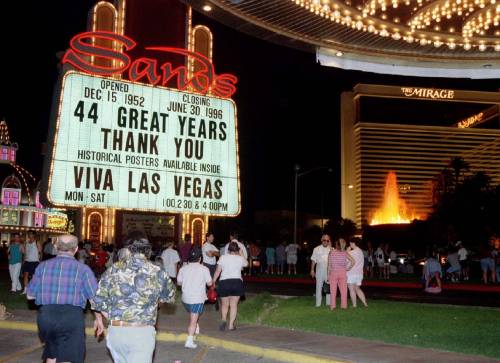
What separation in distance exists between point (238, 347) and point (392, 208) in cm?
11129

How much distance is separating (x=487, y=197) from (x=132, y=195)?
50053mm

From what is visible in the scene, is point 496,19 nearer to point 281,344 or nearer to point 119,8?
point 281,344

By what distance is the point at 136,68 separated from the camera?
21.0m

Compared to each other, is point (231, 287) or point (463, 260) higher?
point (463, 260)

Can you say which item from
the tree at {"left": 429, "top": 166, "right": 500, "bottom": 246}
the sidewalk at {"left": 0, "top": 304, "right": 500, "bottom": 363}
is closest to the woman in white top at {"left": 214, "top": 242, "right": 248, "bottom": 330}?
the sidewalk at {"left": 0, "top": 304, "right": 500, "bottom": 363}

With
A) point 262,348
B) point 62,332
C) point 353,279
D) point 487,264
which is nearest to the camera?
point 62,332

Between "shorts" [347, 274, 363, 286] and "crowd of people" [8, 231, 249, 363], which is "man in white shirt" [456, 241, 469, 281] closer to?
"shorts" [347, 274, 363, 286]

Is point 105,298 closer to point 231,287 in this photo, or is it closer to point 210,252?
point 231,287

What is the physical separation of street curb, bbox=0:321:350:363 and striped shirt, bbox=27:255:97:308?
4.11 m

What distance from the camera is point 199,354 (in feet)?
33.1

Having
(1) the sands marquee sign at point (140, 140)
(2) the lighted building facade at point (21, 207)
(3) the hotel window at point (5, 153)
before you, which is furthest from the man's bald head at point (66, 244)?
(3) the hotel window at point (5, 153)

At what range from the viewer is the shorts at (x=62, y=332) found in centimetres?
579

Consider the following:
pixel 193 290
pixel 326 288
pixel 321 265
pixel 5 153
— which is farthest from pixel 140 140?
pixel 5 153

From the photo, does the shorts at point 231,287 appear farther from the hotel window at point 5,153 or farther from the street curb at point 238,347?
the hotel window at point 5,153
